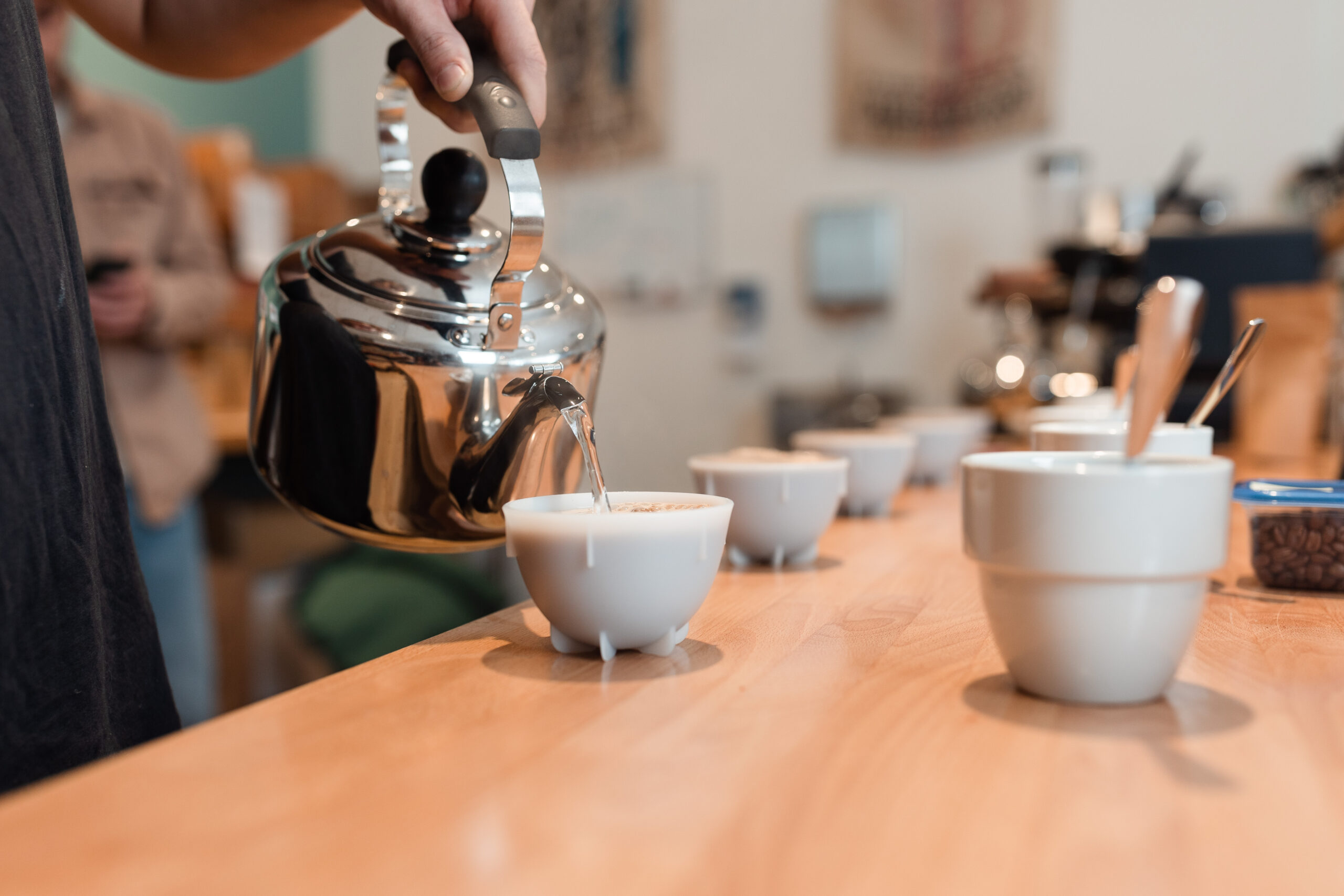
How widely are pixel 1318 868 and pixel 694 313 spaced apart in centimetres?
319

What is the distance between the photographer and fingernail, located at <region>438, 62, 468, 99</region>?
61 centimetres

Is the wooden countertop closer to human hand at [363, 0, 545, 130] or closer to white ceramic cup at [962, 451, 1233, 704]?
white ceramic cup at [962, 451, 1233, 704]

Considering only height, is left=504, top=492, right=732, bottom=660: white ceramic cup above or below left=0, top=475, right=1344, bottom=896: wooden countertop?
above

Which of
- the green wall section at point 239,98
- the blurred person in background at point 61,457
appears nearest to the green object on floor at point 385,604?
the blurred person in background at point 61,457

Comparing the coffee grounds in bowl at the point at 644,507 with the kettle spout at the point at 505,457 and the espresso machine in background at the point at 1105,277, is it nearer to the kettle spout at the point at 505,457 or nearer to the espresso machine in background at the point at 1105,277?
the kettle spout at the point at 505,457

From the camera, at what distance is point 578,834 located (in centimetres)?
33

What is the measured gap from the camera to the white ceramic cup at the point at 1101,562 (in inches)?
16.7

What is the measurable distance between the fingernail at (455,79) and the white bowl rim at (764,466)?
28cm

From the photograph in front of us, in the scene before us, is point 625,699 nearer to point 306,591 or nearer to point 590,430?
point 590,430

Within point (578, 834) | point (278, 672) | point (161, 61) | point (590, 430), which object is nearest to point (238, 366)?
point (278, 672)

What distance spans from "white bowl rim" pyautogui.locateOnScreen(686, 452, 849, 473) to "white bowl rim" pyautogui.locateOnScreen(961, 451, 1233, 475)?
0.24 m

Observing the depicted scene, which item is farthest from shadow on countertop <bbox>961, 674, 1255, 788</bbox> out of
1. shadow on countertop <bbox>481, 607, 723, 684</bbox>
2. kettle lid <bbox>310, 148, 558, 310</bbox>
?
kettle lid <bbox>310, 148, 558, 310</bbox>

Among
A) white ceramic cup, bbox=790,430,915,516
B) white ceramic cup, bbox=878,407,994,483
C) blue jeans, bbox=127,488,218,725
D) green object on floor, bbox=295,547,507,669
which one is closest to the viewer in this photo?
white ceramic cup, bbox=790,430,915,516

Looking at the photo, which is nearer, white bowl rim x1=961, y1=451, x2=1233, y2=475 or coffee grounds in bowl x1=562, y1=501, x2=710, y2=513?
white bowl rim x1=961, y1=451, x2=1233, y2=475
